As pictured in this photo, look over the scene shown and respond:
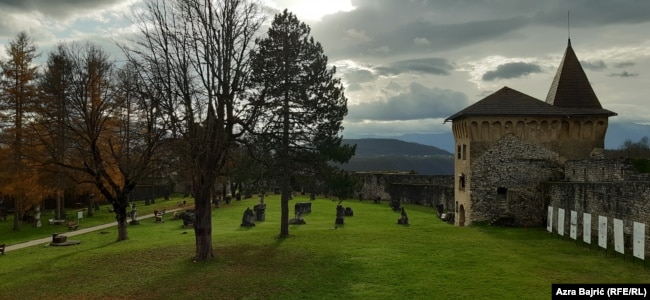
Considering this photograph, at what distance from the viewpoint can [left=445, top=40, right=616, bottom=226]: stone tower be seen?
1084 inches

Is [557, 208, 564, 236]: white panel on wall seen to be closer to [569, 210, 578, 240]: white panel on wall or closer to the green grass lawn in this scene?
the green grass lawn

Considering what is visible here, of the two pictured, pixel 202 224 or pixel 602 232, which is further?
pixel 202 224

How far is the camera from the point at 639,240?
51.6ft

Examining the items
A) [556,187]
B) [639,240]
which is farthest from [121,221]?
[556,187]

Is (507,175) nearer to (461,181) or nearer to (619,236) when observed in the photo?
(461,181)

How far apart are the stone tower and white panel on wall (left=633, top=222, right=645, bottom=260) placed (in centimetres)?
1127

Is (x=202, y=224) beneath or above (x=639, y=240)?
above

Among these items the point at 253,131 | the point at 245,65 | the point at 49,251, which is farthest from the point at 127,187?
the point at 245,65

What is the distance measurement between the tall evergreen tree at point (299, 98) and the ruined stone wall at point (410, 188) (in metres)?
19.9

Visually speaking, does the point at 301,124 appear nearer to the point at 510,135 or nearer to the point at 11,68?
the point at 510,135

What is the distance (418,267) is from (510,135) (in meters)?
14.7

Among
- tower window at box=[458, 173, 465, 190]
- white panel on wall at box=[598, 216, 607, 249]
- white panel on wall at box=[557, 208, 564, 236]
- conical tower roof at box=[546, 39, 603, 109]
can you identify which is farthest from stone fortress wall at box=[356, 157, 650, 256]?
conical tower roof at box=[546, 39, 603, 109]

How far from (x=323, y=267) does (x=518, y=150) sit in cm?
1670

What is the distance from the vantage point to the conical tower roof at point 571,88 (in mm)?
29125
